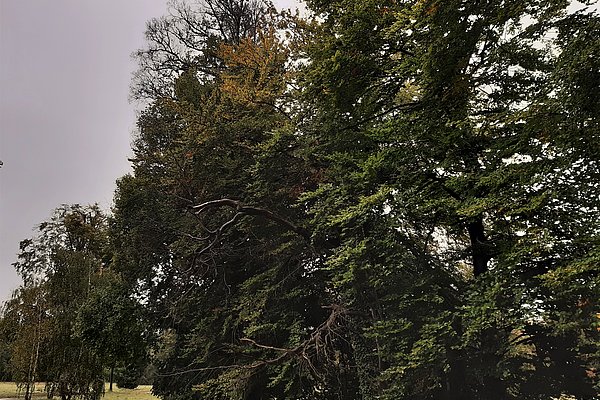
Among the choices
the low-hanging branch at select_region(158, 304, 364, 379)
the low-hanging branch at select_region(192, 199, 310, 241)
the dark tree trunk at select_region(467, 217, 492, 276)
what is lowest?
the low-hanging branch at select_region(158, 304, 364, 379)

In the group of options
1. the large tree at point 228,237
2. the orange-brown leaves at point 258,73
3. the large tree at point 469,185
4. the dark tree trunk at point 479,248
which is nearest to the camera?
the large tree at point 469,185

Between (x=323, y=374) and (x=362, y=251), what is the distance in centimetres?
316

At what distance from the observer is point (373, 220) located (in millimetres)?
8328

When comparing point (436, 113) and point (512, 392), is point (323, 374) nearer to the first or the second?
point (512, 392)

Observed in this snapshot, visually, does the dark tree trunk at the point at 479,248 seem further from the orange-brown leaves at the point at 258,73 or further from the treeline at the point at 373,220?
the orange-brown leaves at the point at 258,73

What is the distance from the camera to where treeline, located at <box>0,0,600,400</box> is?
Answer: 5879 mm

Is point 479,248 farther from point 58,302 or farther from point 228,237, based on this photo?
point 58,302

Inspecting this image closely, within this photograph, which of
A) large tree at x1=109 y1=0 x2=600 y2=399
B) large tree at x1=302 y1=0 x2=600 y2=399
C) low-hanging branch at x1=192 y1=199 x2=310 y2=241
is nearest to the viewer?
large tree at x1=302 y1=0 x2=600 y2=399

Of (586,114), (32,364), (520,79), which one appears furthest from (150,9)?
(586,114)

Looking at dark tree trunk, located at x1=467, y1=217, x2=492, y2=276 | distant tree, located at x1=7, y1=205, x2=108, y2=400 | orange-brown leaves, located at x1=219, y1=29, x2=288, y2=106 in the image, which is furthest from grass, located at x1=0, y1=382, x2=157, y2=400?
dark tree trunk, located at x1=467, y1=217, x2=492, y2=276

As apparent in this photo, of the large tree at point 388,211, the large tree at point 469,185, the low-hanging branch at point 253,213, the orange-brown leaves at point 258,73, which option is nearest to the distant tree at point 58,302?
the large tree at point 388,211

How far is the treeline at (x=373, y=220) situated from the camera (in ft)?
19.3

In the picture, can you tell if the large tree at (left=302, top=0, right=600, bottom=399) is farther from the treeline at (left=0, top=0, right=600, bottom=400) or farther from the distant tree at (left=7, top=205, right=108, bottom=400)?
the distant tree at (left=7, top=205, right=108, bottom=400)

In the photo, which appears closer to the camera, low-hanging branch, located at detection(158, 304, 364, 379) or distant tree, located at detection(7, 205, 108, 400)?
low-hanging branch, located at detection(158, 304, 364, 379)
